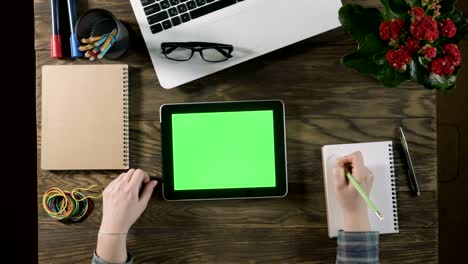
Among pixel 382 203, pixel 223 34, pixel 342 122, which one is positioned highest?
pixel 223 34

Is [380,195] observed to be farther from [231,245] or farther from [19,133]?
[19,133]

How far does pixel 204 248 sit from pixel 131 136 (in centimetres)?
30

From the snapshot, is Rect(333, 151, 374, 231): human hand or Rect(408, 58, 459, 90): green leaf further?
Answer: Rect(333, 151, 374, 231): human hand

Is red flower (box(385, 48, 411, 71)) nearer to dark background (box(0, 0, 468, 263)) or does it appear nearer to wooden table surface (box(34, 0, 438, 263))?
wooden table surface (box(34, 0, 438, 263))

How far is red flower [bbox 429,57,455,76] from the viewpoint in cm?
81

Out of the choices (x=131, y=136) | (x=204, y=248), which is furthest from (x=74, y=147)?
(x=204, y=248)

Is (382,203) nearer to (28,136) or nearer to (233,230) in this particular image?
(233,230)

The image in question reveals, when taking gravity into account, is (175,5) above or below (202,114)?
above

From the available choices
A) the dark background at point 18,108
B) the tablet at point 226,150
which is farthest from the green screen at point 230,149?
the dark background at point 18,108

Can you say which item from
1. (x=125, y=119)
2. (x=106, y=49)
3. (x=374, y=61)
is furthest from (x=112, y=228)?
(x=374, y=61)

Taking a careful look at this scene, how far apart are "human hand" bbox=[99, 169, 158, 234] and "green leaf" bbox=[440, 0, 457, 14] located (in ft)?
2.14

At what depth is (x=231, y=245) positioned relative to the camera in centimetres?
106

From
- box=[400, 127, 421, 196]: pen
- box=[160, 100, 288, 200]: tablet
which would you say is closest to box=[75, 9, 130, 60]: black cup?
box=[160, 100, 288, 200]: tablet

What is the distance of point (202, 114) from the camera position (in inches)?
40.8
